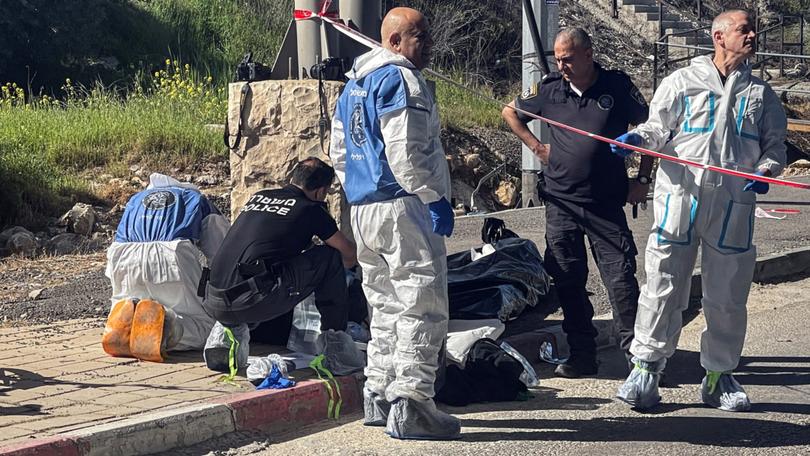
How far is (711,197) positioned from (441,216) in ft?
4.55

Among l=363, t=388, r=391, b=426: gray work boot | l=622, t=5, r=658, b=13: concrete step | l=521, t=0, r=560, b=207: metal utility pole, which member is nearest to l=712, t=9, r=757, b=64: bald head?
l=363, t=388, r=391, b=426: gray work boot

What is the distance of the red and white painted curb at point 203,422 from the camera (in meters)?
4.77

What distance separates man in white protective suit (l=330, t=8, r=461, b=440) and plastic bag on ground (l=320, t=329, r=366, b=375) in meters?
0.78

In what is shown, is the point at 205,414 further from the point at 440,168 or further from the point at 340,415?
the point at 440,168

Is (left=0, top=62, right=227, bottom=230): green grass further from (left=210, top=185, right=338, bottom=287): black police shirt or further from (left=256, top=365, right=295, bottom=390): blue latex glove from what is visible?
(left=256, top=365, right=295, bottom=390): blue latex glove

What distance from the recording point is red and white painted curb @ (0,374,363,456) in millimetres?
4773

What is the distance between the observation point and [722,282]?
559 cm

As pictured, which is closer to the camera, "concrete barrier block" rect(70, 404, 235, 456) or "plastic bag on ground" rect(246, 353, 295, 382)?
"concrete barrier block" rect(70, 404, 235, 456)

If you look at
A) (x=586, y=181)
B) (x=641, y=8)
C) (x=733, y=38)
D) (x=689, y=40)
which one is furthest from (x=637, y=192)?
(x=641, y=8)

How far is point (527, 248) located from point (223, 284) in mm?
2246

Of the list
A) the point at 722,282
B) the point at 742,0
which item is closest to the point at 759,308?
the point at 722,282

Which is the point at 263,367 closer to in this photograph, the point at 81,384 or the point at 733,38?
the point at 81,384

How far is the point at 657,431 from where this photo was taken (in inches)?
210

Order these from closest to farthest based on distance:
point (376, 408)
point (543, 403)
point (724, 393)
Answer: point (376, 408) → point (724, 393) → point (543, 403)
